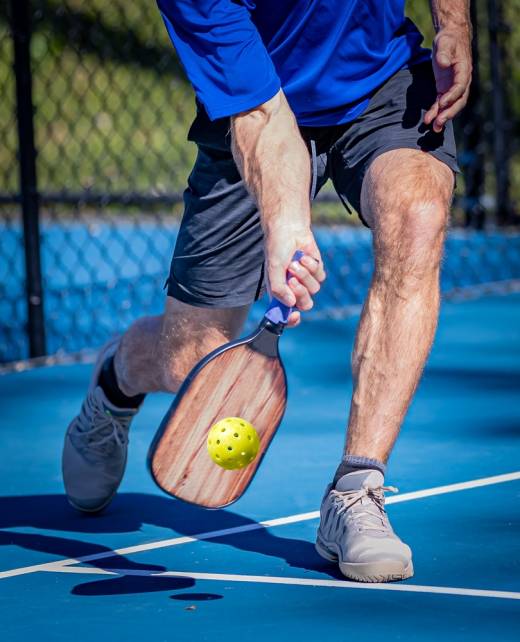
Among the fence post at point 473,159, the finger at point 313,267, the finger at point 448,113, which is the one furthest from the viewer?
the fence post at point 473,159

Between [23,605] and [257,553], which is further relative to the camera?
[257,553]

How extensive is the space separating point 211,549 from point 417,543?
1.38 feet

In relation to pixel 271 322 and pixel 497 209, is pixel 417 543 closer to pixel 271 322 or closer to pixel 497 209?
pixel 271 322

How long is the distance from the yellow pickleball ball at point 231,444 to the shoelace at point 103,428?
74 centimetres

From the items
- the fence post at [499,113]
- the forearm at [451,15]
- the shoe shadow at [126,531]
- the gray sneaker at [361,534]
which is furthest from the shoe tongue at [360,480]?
the fence post at [499,113]

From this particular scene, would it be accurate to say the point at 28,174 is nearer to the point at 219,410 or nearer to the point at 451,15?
the point at 451,15

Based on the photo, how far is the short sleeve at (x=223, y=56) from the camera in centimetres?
265

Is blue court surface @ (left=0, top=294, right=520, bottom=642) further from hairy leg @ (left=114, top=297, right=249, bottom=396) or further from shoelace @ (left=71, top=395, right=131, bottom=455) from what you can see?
hairy leg @ (left=114, top=297, right=249, bottom=396)

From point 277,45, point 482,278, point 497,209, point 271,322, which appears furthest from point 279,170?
point 497,209

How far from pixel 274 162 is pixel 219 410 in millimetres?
466

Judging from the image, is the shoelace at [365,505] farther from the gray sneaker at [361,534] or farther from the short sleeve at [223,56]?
the short sleeve at [223,56]

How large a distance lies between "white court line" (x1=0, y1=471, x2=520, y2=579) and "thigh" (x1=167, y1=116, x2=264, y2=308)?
49 centimetres

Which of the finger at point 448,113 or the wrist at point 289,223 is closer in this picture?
the wrist at point 289,223

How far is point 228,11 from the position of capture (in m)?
2.70
